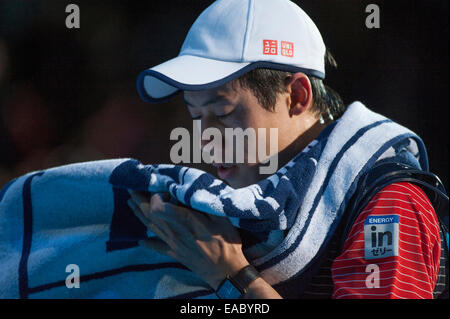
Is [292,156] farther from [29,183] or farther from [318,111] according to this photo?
[29,183]

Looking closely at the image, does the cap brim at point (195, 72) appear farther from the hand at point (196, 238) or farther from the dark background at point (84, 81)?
the dark background at point (84, 81)

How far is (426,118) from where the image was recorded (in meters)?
2.13

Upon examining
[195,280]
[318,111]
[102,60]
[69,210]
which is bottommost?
[195,280]

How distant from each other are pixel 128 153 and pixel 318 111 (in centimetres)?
Answer: 140

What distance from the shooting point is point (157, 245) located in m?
1.00

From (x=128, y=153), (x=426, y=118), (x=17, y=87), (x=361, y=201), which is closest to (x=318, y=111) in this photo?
(x=361, y=201)

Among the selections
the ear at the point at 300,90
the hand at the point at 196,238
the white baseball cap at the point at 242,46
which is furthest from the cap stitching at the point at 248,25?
the hand at the point at 196,238

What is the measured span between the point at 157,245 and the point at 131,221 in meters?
0.07

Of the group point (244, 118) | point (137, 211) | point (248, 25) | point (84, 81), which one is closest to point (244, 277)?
point (137, 211)

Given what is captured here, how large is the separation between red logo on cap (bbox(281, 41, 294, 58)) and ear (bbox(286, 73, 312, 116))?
0.16 ft

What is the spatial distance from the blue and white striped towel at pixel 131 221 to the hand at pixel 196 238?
30mm

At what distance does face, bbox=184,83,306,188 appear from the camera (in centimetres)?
110

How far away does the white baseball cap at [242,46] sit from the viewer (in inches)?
43.9

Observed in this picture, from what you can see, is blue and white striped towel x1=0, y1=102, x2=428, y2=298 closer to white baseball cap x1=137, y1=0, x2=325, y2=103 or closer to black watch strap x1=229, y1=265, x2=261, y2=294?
black watch strap x1=229, y1=265, x2=261, y2=294
